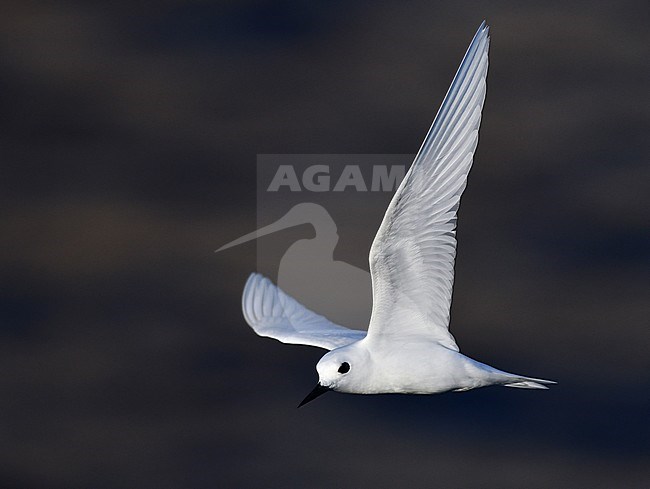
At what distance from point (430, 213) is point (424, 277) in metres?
0.26

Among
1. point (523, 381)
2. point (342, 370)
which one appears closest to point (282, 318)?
point (342, 370)

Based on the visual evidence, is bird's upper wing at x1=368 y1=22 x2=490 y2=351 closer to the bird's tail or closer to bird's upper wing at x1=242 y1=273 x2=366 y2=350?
the bird's tail

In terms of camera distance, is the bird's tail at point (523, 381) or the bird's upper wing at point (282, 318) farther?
the bird's upper wing at point (282, 318)

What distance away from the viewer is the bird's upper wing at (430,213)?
3.51m

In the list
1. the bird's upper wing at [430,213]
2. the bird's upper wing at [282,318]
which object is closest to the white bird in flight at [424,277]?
the bird's upper wing at [430,213]

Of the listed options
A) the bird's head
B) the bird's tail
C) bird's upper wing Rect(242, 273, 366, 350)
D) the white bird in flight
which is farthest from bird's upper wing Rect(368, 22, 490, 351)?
bird's upper wing Rect(242, 273, 366, 350)

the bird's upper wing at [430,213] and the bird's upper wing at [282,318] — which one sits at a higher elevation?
the bird's upper wing at [430,213]

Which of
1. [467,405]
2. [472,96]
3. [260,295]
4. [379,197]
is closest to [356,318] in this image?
[260,295]

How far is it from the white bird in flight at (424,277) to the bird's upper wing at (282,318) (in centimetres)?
54

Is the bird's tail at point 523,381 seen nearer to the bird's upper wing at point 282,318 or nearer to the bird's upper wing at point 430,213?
the bird's upper wing at point 430,213

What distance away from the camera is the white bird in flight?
3527mm

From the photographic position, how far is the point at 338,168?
881 centimetres

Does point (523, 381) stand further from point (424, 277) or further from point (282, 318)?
point (282, 318)

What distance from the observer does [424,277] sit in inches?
148
